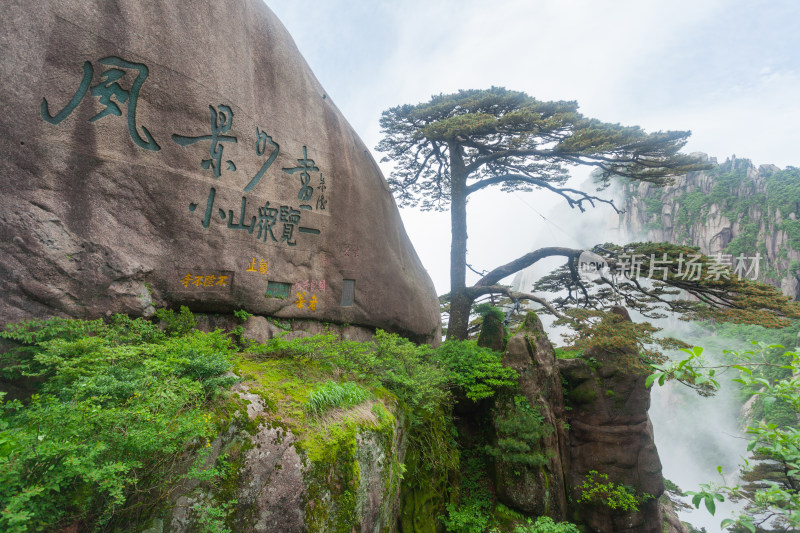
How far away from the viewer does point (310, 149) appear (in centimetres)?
718

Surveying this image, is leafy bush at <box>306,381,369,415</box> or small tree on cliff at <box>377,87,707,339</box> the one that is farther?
small tree on cliff at <box>377,87,707,339</box>

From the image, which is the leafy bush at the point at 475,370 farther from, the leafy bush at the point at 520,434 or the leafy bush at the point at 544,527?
the leafy bush at the point at 544,527

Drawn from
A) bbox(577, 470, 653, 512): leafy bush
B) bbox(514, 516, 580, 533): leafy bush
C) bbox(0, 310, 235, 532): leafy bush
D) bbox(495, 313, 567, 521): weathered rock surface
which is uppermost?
bbox(0, 310, 235, 532): leafy bush

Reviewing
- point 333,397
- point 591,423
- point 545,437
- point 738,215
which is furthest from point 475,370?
point 738,215

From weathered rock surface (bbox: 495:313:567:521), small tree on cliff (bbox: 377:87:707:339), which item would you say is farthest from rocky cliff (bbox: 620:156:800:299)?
weathered rock surface (bbox: 495:313:567:521)

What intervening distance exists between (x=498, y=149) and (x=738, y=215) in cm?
4475

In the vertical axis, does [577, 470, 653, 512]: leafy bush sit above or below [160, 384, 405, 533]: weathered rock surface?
below

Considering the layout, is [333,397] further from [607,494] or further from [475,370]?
[607,494]

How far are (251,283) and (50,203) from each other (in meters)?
2.58

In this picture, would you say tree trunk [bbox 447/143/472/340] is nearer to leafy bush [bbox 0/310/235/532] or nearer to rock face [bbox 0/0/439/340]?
rock face [bbox 0/0/439/340]

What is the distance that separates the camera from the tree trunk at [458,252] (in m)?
10.7

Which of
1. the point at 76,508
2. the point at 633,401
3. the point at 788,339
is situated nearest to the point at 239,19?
the point at 76,508

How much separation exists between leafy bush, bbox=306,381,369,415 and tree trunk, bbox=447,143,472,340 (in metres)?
6.22

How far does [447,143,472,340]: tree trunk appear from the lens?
10734 mm
